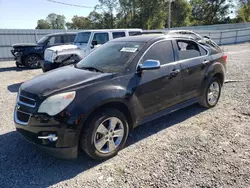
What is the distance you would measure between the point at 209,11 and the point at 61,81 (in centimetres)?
5236

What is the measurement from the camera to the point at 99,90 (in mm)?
2770

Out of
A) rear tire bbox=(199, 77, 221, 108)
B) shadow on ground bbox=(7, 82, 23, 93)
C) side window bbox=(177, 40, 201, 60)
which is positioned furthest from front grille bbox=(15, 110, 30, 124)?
shadow on ground bbox=(7, 82, 23, 93)

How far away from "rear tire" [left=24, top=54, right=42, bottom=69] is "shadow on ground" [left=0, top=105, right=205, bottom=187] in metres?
7.83

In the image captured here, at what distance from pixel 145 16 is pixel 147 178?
40299mm

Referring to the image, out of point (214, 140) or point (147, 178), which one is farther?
point (214, 140)

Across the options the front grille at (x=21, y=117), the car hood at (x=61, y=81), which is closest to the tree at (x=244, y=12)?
the car hood at (x=61, y=81)

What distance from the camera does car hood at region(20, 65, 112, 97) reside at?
8.95 feet

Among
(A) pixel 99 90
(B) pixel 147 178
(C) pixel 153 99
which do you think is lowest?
(B) pixel 147 178

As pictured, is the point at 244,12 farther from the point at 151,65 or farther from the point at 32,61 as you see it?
the point at 151,65

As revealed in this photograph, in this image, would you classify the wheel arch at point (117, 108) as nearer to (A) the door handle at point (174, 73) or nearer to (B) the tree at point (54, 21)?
(A) the door handle at point (174, 73)

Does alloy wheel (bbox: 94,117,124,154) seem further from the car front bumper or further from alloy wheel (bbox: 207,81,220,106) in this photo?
alloy wheel (bbox: 207,81,220,106)

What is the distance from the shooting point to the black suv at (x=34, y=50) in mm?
10391

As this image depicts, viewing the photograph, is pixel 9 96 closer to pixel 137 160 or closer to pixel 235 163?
pixel 137 160

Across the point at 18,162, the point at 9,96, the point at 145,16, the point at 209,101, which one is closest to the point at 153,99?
the point at 209,101
